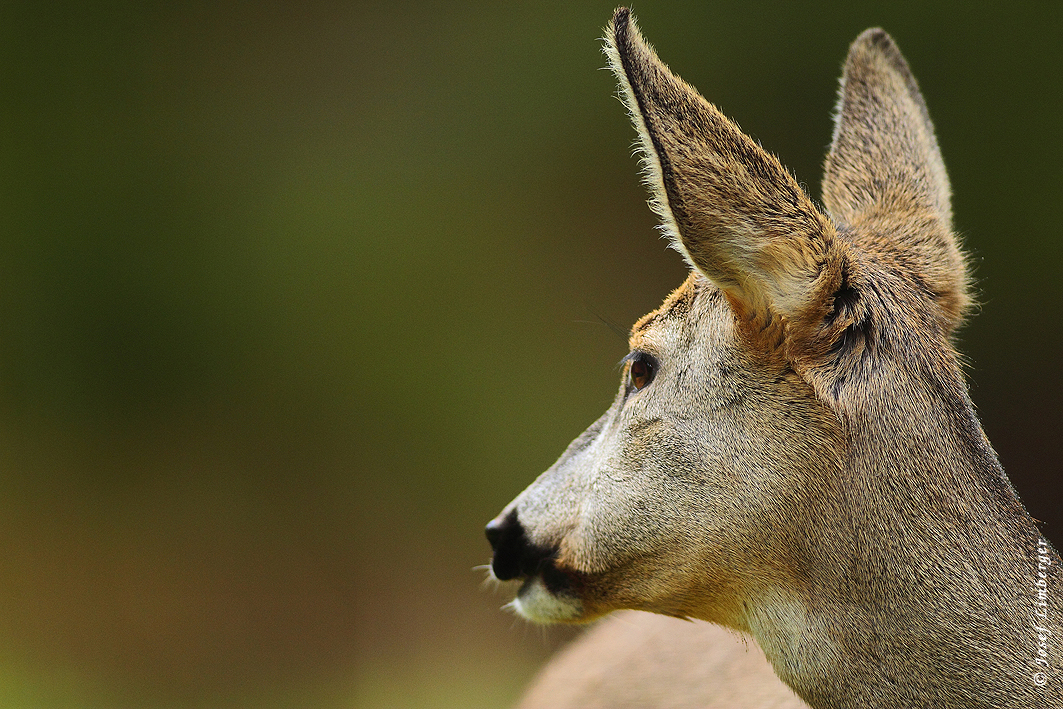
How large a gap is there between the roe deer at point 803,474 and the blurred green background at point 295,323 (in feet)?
14.1

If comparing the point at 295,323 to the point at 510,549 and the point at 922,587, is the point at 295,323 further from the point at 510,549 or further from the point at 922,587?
the point at 922,587

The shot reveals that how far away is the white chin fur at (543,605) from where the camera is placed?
2512 mm

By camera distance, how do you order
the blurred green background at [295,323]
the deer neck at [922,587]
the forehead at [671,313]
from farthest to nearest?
the blurred green background at [295,323] < the forehead at [671,313] < the deer neck at [922,587]

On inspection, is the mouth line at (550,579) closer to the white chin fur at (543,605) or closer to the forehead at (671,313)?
the white chin fur at (543,605)

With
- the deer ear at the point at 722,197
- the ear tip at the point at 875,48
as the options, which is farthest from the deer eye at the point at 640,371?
the ear tip at the point at 875,48

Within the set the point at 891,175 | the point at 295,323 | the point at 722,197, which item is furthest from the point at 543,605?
the point at 295,323

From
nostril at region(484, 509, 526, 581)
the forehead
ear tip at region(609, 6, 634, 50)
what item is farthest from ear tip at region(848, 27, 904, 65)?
nostril at region(484, 509, 526, 581)

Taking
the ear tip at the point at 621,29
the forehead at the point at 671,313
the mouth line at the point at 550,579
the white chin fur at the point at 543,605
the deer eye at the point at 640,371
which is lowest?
the white chin fur at the point at 543,605

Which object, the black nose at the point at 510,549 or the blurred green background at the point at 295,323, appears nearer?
the black nose at the point at 510,549

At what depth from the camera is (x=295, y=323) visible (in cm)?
715

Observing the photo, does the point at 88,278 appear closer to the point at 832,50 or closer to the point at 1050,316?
the point at 832,50

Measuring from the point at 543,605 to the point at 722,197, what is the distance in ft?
3.63

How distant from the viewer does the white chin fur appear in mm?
2512

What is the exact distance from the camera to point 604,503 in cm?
240
